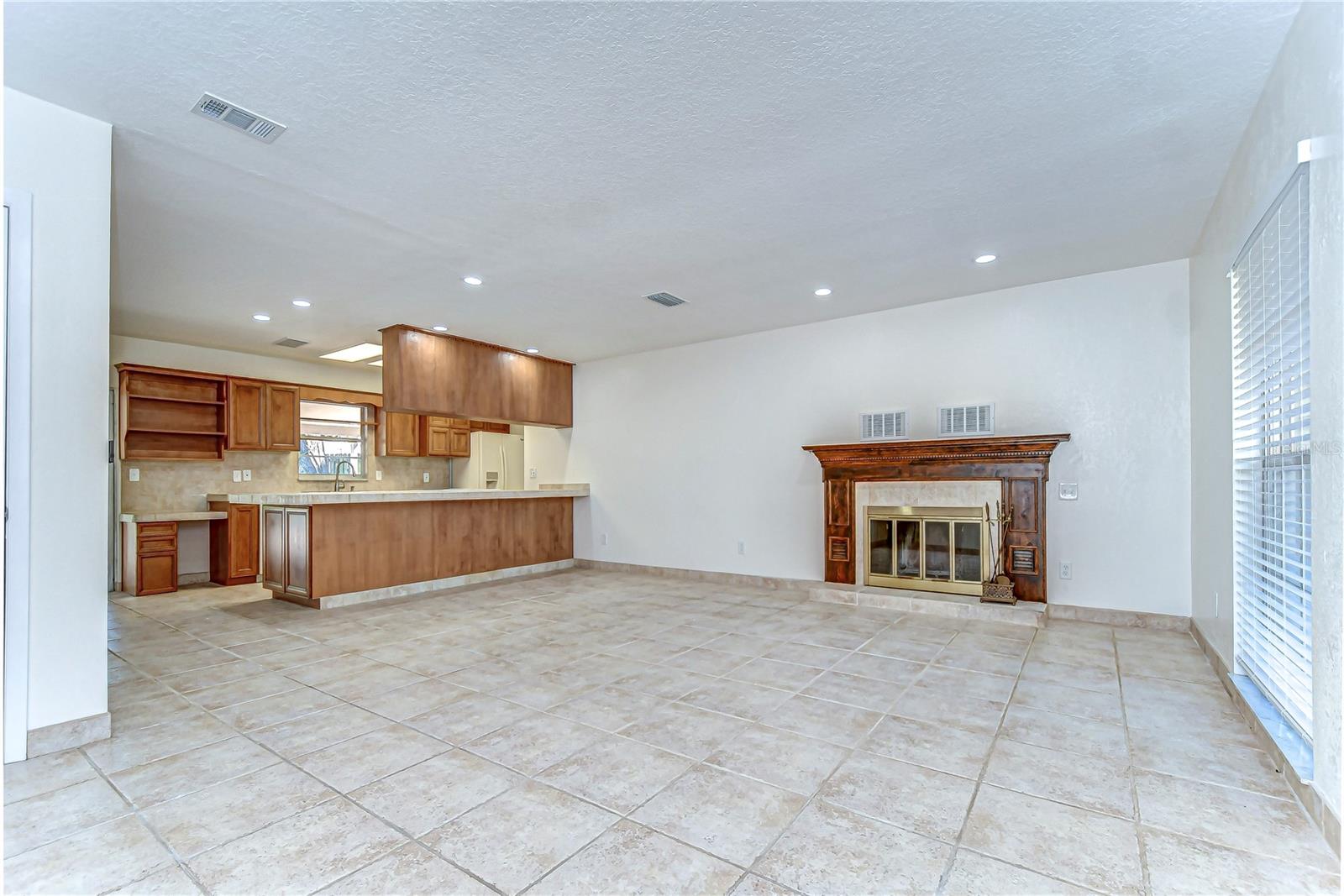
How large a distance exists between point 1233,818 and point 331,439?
891cm

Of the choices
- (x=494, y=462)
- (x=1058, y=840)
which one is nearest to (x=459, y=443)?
(x=494, y=462)

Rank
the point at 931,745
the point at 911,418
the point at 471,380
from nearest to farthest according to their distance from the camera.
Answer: the point at 931,745
the point at 911,418
the point at 471,380

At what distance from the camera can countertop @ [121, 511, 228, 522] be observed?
6.17 metres

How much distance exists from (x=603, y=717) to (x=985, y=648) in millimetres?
2590

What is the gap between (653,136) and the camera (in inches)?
110

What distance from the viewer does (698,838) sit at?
1.89 m

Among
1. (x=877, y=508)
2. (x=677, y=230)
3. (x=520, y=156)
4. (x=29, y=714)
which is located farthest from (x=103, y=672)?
(x=877, y=508)

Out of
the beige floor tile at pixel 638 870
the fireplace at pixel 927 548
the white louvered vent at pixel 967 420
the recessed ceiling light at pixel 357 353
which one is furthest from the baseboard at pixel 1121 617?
the recessed ceiling light at pixel 357 353

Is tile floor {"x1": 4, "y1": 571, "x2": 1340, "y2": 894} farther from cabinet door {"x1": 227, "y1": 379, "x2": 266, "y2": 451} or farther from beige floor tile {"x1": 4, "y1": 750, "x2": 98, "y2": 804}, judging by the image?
cabinet door {"x1": 227, "y1": 379, "x2": 266, "y2": 451}

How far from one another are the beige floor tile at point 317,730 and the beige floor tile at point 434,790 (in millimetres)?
518

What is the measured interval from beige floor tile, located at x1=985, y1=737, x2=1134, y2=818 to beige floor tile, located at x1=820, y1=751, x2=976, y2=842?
0.20 meters

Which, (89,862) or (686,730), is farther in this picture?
(686,730)

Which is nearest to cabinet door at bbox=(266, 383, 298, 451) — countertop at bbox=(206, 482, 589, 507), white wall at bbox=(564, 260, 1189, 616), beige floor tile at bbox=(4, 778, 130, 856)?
countertop at bbox=(206, 482, 589, 507)

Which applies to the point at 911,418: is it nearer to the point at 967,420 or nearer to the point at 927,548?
the point at 967,420
